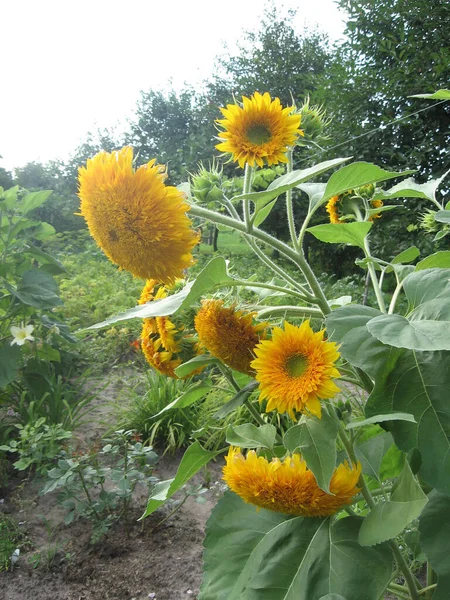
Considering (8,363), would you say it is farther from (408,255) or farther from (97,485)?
(408,255)

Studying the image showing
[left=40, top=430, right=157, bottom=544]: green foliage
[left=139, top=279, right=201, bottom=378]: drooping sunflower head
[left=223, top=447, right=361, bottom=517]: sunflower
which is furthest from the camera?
[left=40, top=430, right=157, bottom=544]: green foliage

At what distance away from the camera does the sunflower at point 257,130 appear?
60 cm

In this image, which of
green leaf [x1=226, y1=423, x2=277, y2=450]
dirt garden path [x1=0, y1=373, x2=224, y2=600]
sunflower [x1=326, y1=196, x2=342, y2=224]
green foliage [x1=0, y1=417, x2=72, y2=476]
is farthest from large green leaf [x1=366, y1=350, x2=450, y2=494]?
green foliage [x1=0, y1=417, x2=72, y2=476]

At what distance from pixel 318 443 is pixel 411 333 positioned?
142 mm

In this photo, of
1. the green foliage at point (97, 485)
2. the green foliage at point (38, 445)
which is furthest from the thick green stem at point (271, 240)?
the green foliage at point (38, 445)

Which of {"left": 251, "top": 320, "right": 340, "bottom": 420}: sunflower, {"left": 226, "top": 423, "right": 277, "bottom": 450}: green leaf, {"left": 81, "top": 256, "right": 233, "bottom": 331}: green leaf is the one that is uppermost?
{"left": 81, "top": 256, "right": 233, "bottom": 331}: green leaf

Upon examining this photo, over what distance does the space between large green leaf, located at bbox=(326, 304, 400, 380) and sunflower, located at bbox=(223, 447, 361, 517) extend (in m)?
0.12

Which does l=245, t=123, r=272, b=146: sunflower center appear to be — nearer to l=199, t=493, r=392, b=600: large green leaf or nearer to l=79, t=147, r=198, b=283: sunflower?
l=79, t=147, r=198, b=283: sunflower

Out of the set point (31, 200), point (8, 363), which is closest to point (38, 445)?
point (8, 363)

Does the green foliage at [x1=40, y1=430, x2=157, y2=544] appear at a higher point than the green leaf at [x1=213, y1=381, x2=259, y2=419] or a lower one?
lower

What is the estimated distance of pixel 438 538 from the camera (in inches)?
21.6

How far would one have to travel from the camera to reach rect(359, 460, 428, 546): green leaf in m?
0.49

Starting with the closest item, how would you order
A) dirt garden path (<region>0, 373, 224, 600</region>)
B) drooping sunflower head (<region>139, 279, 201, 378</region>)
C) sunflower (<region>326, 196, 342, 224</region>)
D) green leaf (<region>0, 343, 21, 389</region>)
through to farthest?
1. drooping sunflower head (<region>139, 279, 201, 378</region>)
2. sunflower (<region>326, 196, 342, 224</region>)
3. dirt garden path (<region>0, 373, 224, 600</region>)
4. green leaf (<region>0, 343, 21, 389</region>)

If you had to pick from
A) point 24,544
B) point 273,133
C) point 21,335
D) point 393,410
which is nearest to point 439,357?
point 393,410
